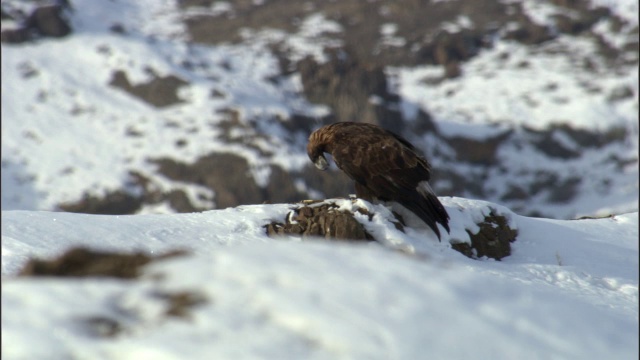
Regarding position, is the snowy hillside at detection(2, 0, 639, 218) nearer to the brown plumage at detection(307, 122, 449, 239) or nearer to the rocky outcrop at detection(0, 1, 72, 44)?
the rocky outcrop at detection(0, 1, 72, 44)

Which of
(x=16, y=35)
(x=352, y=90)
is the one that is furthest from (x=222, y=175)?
(x=16, y=35)

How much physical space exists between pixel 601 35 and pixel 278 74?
72.7 ft

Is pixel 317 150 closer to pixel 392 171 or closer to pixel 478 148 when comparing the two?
pixel 392 171

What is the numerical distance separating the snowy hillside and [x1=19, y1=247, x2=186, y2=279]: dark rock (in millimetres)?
26731

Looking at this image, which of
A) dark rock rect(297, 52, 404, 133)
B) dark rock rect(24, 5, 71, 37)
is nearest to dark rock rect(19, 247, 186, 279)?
dark rock rect(297, 52, 404, 133)

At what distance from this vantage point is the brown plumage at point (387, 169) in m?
8.72

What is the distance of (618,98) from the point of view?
4072 cm

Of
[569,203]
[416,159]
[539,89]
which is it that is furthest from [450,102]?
[416,159]

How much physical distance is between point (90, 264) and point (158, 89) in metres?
36.0

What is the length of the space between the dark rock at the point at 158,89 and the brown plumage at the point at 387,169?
3095 cm

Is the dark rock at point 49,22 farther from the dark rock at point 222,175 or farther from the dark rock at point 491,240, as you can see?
the dark rock at point 491,240

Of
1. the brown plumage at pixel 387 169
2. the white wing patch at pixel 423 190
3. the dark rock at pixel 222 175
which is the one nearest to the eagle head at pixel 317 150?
the brown plumage at pixel 387 169

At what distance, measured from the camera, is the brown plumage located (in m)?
8.72

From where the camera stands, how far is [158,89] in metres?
39.4
